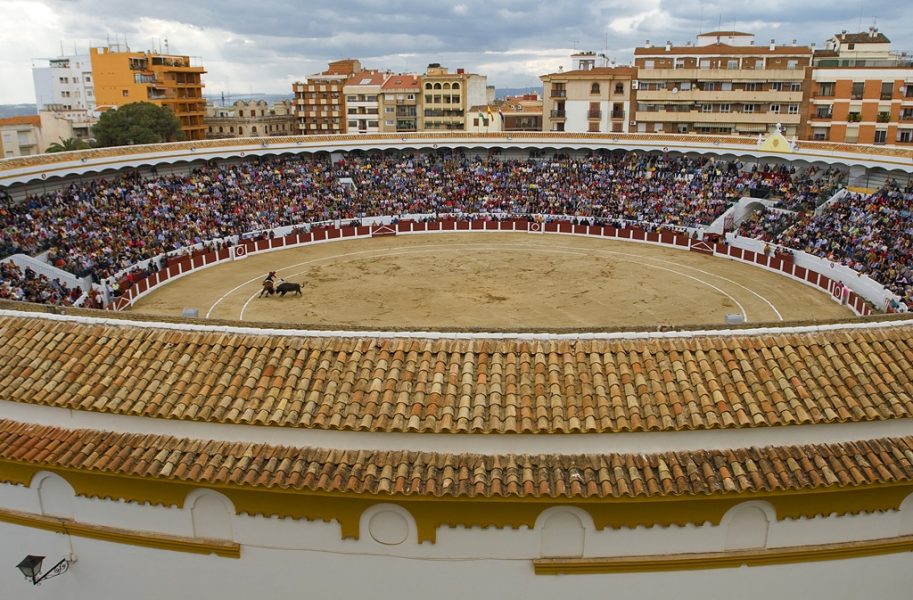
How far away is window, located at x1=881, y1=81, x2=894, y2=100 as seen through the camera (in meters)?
59.9

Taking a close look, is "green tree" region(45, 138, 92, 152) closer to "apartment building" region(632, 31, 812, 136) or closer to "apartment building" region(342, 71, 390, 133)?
"apartment building" region(342, 71, 390, 133)

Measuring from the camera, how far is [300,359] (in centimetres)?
1030

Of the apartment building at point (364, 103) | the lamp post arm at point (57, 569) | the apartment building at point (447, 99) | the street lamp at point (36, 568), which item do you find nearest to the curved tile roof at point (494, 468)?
the street lamp at point (36, 568)

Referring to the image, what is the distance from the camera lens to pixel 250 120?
99625mm

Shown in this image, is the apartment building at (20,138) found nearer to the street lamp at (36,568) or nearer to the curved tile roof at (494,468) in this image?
the street lamp at (36,568)

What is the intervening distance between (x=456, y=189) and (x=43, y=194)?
2670 centimetres

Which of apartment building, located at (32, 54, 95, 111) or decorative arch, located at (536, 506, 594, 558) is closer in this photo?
decorative arch, located at (536, 506, 594, 558)

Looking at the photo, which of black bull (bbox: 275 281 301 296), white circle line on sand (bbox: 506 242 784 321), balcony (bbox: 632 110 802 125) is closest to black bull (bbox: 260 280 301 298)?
black bull (bbox: 275 281 301 296)

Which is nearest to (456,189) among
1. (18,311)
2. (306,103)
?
(18,311)

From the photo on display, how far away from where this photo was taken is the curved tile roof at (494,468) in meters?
8.73

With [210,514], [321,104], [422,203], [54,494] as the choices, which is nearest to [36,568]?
[54,494]

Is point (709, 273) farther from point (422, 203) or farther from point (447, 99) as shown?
point (447, 99)

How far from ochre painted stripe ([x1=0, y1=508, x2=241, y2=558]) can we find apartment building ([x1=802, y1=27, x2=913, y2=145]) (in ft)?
213

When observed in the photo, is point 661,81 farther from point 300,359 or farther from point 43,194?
point 300,359
